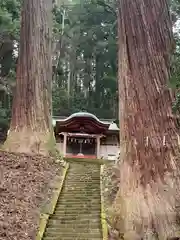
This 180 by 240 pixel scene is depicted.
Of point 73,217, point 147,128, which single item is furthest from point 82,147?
point 147,128

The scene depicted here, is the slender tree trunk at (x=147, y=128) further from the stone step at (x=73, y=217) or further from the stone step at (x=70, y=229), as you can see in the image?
the stone step at (x=73, y=217)

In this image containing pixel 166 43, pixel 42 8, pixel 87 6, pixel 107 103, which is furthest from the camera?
pixel 107 103

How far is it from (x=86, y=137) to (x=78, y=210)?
9561mm

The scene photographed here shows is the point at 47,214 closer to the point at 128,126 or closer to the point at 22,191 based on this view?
the point at 22,191

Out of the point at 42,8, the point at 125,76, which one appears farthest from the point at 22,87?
the point at 125,76

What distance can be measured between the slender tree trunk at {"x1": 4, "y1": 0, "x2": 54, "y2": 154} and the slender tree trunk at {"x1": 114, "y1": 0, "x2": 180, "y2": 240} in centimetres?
435

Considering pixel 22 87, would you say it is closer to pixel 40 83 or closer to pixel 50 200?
pixel 40 83

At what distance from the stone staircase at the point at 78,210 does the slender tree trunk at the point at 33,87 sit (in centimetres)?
144

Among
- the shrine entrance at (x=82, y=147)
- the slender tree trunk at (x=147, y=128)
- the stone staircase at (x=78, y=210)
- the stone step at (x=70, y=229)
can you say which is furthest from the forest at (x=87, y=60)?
the slender tree trunk at (x=147, y=128)

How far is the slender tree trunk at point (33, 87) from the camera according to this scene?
9016 mm

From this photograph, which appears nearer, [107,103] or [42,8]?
[42,8]

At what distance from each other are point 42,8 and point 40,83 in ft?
7.62

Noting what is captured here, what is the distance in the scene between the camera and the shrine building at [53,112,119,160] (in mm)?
15352

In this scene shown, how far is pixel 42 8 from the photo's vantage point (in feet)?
33.2
